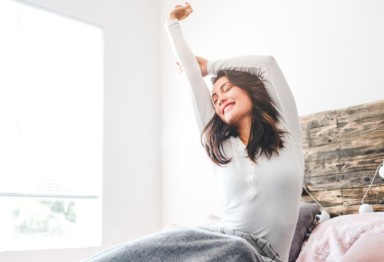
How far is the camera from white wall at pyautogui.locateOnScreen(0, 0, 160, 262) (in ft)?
10.1

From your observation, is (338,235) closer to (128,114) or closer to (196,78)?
(196,78)

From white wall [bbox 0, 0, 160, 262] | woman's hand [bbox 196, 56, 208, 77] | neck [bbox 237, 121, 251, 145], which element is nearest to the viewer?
neck [bbox 237, 121, 251, 145]

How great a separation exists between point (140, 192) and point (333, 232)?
180cm

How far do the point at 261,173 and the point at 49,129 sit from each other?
215 cm

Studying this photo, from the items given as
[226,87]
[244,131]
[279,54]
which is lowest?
[244,131]

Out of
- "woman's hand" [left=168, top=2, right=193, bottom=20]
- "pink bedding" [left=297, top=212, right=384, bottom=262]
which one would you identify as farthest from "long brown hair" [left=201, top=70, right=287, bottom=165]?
"pink bedding" [left=297, top=212, right=384, bottom=262]

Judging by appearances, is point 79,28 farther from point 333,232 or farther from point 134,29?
point 333,232

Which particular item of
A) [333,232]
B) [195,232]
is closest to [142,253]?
[195,232]

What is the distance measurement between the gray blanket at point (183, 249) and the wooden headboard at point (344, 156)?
1.51 meters

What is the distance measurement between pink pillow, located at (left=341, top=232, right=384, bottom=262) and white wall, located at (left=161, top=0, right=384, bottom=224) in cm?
100

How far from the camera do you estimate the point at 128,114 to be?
327 centimetres

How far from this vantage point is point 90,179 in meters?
3.00

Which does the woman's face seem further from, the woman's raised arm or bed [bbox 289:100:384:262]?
bed [bbox 289:100:384:262]

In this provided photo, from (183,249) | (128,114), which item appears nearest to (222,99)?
(183,249)
